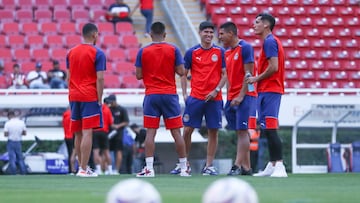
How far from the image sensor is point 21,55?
89.5 ft

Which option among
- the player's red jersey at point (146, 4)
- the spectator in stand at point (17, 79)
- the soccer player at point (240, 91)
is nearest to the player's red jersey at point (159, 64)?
the soccer player at point (240, 91)

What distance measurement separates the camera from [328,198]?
9.82m

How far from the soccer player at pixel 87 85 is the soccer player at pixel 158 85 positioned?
568 mm

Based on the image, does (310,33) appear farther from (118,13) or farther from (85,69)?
(85,69)

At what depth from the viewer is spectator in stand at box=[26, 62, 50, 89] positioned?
1000 inches

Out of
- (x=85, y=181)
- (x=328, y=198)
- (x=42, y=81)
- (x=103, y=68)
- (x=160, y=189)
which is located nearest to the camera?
(x=328, y=198)

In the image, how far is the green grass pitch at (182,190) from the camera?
9.60 metres

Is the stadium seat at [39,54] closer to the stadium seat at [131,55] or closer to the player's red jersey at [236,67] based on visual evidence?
the stadium seat at [131,55]

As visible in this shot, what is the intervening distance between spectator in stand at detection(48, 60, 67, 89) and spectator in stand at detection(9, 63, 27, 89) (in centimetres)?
63

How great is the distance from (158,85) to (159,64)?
29cm

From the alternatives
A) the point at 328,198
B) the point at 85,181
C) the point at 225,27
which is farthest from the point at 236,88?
the point at 328,198

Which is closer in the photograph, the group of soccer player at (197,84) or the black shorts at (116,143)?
the group of soccer player at (197,84)

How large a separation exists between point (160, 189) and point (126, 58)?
16.7m

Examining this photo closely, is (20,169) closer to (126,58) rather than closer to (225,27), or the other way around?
(126,58)
